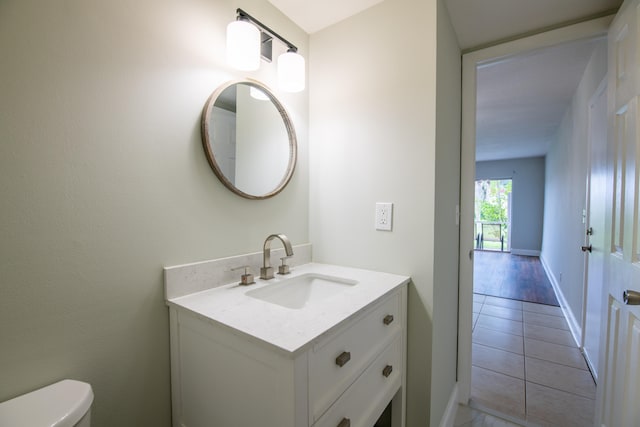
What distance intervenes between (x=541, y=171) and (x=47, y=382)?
8160 mm

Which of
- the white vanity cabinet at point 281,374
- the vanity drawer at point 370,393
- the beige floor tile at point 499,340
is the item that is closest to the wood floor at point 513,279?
the beige floor tile at point 499,340

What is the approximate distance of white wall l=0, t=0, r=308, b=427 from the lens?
0.72m

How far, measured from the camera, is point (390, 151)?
1339mm

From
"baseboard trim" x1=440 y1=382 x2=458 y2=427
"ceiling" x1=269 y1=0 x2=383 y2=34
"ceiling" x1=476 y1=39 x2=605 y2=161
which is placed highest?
"ceiling" x1=476 y1=39 x2=605 y2=161

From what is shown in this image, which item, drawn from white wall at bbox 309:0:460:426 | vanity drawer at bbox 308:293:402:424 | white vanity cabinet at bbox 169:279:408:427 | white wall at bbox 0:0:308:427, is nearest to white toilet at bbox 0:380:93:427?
white wall at bbox 0:0:308:427

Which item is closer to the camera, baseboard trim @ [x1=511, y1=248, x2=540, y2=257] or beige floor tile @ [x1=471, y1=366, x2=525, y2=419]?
beige floor tile @ [x1=471, y1=366, x2=525, y2=419]

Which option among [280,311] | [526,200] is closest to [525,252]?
[526,200]

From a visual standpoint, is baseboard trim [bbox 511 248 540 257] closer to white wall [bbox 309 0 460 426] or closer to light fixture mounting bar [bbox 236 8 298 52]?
white wall [bbox 309 0 460 426]

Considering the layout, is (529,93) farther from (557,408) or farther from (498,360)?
(557,408)

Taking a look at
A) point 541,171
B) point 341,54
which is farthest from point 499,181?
point 341,54

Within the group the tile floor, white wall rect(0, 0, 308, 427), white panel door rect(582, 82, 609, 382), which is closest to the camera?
white wall rect(0, 0, 308, 427)

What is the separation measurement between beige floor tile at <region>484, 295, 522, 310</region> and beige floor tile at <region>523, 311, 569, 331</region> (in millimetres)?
169

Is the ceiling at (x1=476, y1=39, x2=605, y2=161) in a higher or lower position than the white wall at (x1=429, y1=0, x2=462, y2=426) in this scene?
higher

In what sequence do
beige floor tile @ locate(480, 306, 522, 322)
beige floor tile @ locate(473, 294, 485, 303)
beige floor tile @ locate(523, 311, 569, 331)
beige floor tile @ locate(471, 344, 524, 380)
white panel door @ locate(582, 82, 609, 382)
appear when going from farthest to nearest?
beige floor tile @ locate(473, 294, 485, 303) < beige floor tile @ locate(480, 306, 522, 322) < beige floor tile @ locate(523, 311, 569, 331) < beige floor tile @ locate(471, 344, 524, 380) < white panel door @ locate(582, 82, 609, 382)
